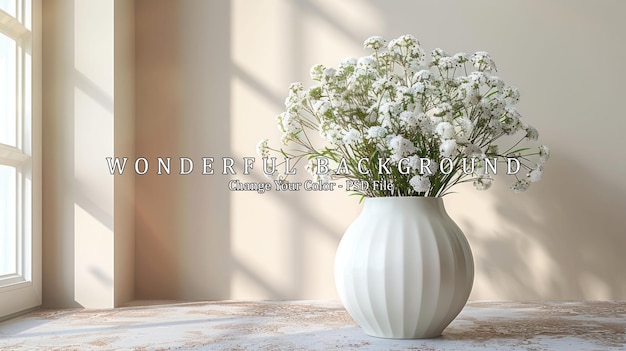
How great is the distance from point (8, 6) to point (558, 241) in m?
2.23

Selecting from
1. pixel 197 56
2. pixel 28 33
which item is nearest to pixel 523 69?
pixel 197 56

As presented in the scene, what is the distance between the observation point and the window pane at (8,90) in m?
2.38

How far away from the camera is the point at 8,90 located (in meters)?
2.43

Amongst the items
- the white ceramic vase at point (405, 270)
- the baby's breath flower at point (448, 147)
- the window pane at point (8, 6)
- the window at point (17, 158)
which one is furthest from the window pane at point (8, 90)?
the baby's breath flower at point (448, 147)

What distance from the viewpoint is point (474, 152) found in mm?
1891

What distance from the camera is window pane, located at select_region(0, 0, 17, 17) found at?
2.41 meters

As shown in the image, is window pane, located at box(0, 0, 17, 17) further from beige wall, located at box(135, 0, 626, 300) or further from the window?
beige wall, located at box(135, 0, 626, 300)

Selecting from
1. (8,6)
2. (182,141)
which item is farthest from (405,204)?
(8,6)

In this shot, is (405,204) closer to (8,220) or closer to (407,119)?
(407,119)

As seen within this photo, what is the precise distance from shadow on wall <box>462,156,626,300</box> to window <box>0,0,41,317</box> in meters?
1.65

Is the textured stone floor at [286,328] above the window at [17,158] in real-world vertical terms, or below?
below

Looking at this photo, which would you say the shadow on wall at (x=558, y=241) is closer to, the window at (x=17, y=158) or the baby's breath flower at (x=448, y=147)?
the baby's breath flower at (x=448, y=147)

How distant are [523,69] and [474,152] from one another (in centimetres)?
106

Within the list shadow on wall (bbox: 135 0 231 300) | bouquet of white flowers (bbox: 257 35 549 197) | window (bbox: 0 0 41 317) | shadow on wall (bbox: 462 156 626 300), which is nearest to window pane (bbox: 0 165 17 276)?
window (bbox: 0 0 41 317)
